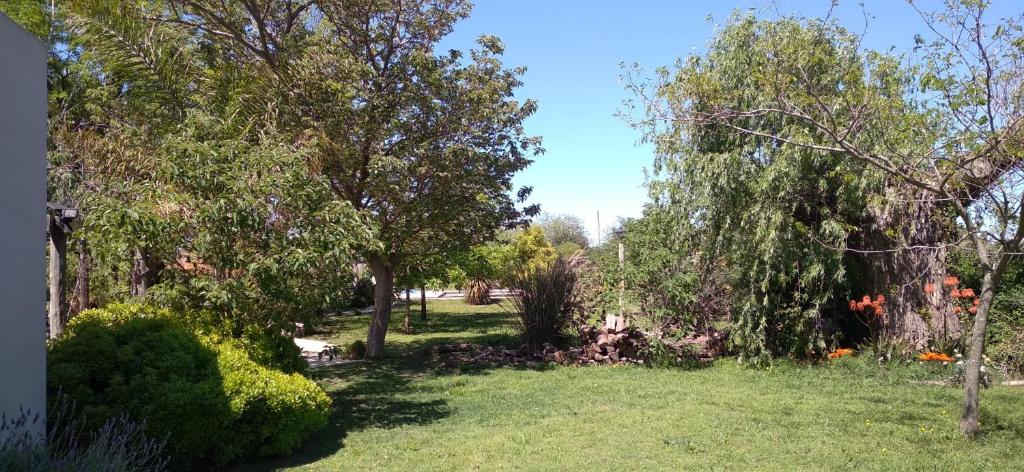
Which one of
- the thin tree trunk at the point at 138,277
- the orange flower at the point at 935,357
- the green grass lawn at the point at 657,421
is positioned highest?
the thin tree trunk at the point at 138,277

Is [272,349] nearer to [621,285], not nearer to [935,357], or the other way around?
[621,285]

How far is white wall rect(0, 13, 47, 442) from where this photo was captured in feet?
13.0

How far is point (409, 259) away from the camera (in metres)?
12.7

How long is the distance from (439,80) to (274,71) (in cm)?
243

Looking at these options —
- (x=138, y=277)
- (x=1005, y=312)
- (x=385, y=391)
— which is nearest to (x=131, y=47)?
(x=138, y=277)

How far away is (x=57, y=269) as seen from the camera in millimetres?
7027

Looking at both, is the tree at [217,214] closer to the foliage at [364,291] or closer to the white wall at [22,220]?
the white wall at [22,220]

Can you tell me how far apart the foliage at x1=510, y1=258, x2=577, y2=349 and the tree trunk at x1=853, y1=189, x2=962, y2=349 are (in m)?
4.84

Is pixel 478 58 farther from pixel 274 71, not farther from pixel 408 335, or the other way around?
pixel 408 335

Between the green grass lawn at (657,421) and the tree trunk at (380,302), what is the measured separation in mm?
1563

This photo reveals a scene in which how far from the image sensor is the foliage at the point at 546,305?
39.6 feet

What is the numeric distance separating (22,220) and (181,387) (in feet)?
5.91

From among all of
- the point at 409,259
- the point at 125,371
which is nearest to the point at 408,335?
the point at 409,259

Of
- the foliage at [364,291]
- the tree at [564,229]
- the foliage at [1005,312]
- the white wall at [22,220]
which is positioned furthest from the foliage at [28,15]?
the tree at [564,229]
